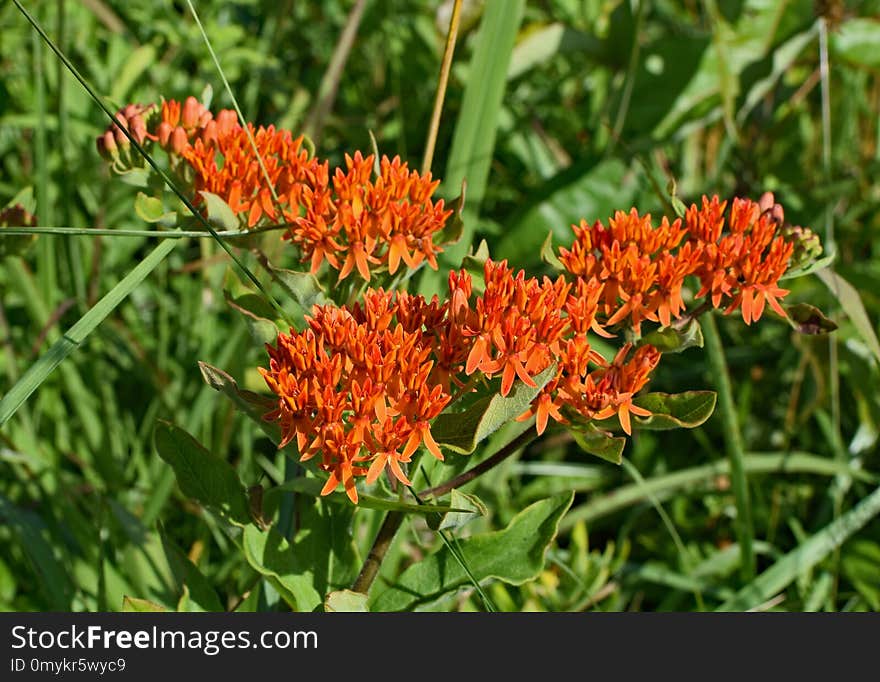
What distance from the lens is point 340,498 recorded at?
1349 mm

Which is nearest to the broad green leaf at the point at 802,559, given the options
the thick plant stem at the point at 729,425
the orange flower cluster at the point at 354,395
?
the thick plant stem at the point at 729,425

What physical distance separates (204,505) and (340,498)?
8.6 inches

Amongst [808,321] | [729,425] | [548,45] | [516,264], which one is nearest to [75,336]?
[808,321]

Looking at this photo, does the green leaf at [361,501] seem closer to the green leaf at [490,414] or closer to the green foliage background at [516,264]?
the green leaf at [490,414]

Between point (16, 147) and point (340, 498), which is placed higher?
point (16, 147)

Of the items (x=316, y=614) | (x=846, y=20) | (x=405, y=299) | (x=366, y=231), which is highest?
(x=846, y=20)

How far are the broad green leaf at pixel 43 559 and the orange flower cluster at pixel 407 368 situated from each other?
84 cm

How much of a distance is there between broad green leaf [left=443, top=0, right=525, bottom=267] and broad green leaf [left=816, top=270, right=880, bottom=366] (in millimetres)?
675

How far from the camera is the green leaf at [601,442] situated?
1.27m

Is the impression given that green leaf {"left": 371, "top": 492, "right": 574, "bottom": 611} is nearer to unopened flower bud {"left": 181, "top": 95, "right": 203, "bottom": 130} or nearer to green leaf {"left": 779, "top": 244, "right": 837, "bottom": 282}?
green leaf {"left": 779, "top": 244, "right": 837, "bottom": 282}

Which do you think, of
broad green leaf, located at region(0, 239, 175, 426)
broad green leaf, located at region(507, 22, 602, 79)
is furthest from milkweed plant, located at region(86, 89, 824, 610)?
broad green leaf, located at region(507, 22, 602, 79)

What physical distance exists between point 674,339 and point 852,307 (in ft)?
2.17

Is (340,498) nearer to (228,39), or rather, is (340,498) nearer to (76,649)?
(76,649)

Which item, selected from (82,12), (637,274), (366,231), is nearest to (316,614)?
(366,231)
